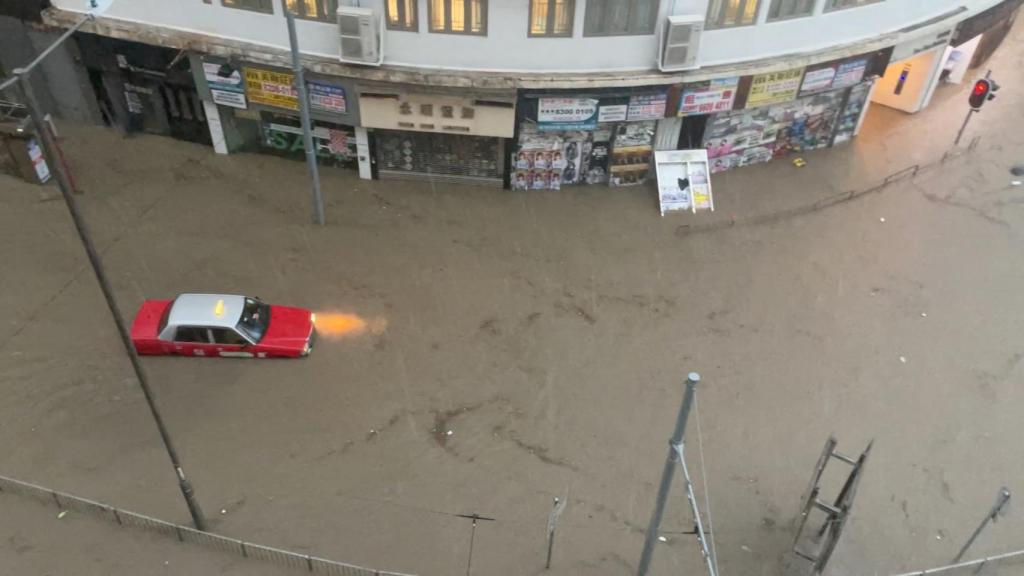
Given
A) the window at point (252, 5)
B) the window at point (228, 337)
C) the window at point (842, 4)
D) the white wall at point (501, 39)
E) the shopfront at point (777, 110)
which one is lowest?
the window at point (228, 337)

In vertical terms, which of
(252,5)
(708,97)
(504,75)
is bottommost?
(708,97)

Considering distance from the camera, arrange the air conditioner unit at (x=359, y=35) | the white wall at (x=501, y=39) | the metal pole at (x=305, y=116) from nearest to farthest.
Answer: the metal pole at (x=305, y=116)
the air conditioner unit at (x=359, y=35)
the white wall at (x=501, y=39)

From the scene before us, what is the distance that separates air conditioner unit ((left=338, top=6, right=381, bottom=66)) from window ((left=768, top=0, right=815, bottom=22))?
8.46 meters

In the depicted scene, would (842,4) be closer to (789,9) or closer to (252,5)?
(789,9)

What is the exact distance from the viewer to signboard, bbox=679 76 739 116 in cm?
1709

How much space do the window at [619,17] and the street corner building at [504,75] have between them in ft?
0.10

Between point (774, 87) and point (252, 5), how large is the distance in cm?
1183

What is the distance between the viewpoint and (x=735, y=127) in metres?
18.8

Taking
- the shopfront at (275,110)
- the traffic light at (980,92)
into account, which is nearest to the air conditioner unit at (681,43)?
the shopfront at (275,110)

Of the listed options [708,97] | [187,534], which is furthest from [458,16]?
[187,534]

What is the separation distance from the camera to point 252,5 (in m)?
16.0

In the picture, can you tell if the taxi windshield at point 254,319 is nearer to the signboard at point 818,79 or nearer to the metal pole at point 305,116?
the metal pole at point 305,116

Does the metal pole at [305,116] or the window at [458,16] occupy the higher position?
the window at [458,16]

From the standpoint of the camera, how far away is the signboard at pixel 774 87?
57.6 ft
